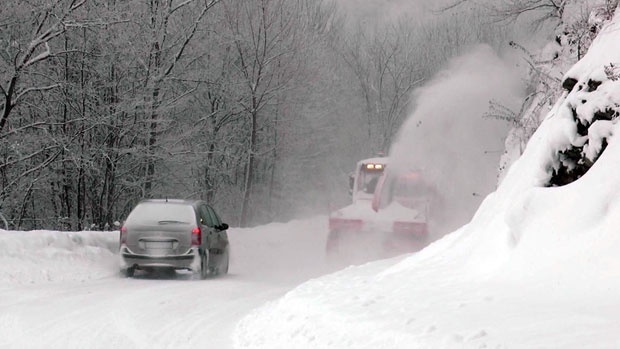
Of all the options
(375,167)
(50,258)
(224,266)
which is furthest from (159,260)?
(375,167)

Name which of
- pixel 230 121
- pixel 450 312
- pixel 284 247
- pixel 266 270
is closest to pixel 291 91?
pixel 230 121

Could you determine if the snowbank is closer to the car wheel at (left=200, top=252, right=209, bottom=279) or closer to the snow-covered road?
the snow-covered road

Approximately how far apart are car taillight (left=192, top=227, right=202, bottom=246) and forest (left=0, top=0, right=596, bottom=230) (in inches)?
290

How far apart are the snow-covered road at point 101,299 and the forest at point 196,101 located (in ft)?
26.8

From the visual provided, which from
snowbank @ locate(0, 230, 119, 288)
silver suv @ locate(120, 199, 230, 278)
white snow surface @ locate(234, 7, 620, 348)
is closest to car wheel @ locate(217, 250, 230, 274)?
silver suv @ locate(120, 199, 230, 278)

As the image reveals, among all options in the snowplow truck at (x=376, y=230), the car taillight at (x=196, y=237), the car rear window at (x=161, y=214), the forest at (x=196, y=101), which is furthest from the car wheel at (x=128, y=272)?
the forest at (x=196, y=101)

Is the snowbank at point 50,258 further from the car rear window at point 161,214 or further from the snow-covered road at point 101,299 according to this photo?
the car rear window at point 161,214

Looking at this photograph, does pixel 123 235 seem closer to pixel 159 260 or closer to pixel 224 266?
pixel 159 260

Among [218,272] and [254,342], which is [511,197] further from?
[218,272]

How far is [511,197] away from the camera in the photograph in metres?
10.2

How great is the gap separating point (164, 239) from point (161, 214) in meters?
0.72

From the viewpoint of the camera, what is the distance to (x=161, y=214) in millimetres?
16562

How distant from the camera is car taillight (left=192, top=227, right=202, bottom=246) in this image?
1620cm

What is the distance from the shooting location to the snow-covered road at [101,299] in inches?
374
